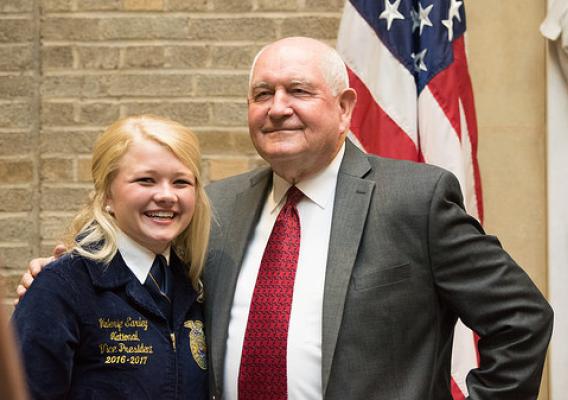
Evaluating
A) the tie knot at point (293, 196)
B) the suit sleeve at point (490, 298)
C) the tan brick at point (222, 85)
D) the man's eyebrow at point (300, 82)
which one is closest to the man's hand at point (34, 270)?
the tie knot at point (293, 196)

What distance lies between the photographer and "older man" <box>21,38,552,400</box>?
186 centimetres

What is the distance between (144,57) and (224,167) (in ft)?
1.82

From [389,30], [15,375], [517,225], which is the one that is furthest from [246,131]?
[15,375]

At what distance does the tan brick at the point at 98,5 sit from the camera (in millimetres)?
3367

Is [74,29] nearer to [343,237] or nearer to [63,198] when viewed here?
[63,198]

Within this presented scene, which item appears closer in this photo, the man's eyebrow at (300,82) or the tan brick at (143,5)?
the man's eyebrow at (300,82)

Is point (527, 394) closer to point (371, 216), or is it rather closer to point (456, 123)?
point (371, 216)

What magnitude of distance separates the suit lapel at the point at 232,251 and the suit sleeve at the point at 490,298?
48 cm

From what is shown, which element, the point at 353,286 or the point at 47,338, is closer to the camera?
the point at 47,338

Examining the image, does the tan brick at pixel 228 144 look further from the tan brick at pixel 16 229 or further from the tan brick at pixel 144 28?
the tan brick at pixel 16 229

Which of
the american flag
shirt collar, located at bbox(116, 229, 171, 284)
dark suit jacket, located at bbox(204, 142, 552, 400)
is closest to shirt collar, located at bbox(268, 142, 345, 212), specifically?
dark suit jacket, located at bbox(204, 142, 552, 400)

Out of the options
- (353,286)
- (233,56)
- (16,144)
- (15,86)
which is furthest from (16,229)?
(353,286)

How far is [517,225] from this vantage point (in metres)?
3.29

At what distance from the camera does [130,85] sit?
3.34 meters
